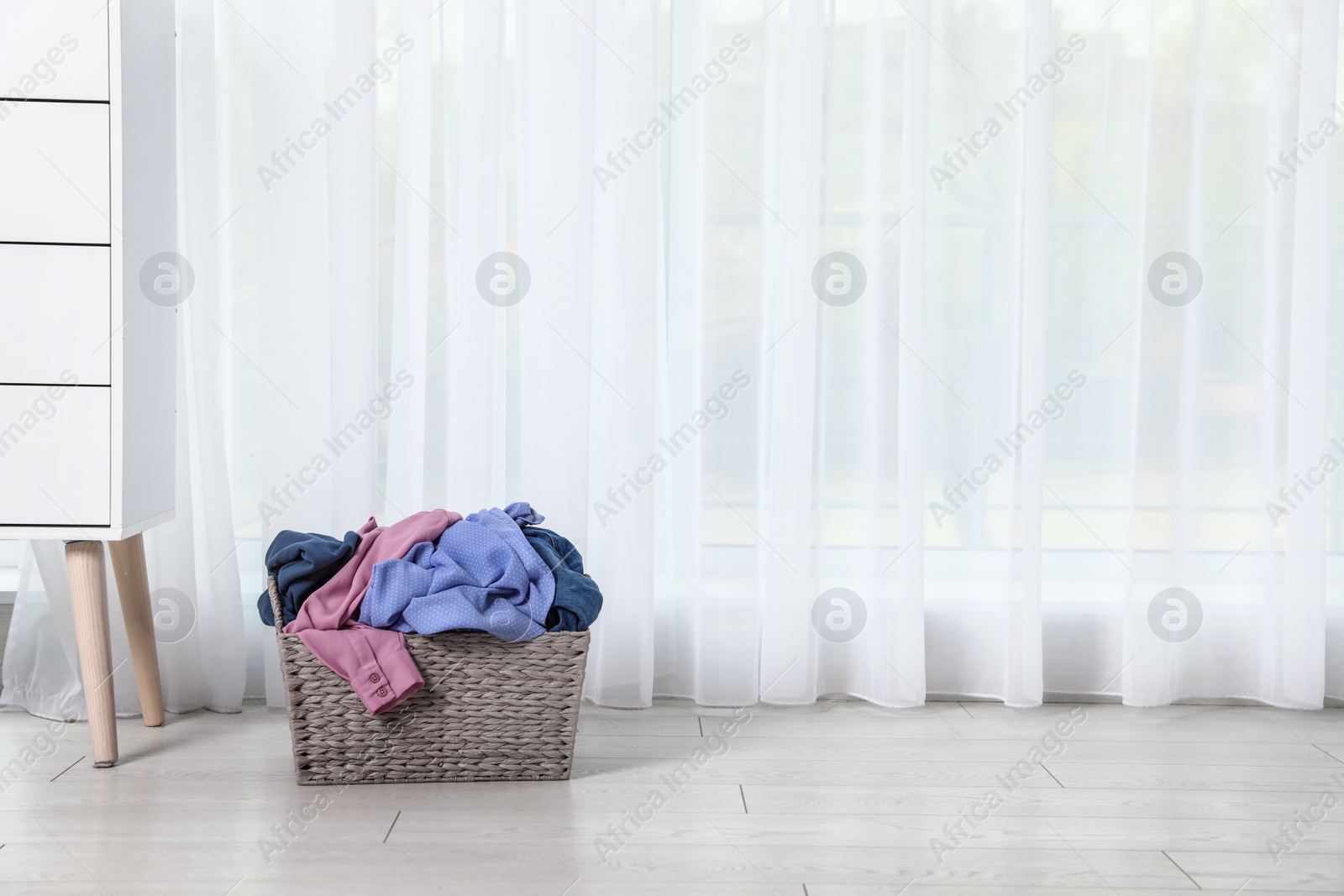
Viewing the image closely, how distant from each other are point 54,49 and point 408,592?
3.34 ft

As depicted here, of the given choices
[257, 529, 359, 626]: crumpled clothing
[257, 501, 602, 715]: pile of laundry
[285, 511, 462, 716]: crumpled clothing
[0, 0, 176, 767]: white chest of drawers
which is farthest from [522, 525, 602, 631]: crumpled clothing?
[0, 0, 176, 767]: white chest of drawers

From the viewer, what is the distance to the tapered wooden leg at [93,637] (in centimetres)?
165

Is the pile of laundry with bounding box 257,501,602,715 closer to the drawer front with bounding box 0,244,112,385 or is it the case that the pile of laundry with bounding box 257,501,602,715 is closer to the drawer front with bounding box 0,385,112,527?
the drawer front with bounding box 0,385,112,527

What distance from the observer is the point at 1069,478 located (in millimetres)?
2088

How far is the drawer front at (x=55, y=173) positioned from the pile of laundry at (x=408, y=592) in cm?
59

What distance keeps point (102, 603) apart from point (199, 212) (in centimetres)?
77

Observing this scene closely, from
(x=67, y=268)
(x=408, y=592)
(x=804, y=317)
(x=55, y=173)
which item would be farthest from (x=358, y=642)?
(x=804, y=317)

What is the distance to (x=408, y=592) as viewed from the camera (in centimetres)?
159

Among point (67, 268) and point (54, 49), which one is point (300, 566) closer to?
point (67, 268)

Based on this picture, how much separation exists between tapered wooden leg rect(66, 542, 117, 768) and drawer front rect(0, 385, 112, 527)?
8cm

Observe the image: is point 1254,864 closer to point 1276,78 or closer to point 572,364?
point 572,364

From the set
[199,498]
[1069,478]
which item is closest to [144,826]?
[199,498]

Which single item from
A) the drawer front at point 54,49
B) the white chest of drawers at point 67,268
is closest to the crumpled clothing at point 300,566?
the white chest of drawers at point 67,268

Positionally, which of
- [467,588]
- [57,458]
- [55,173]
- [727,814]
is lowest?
[727,814]
